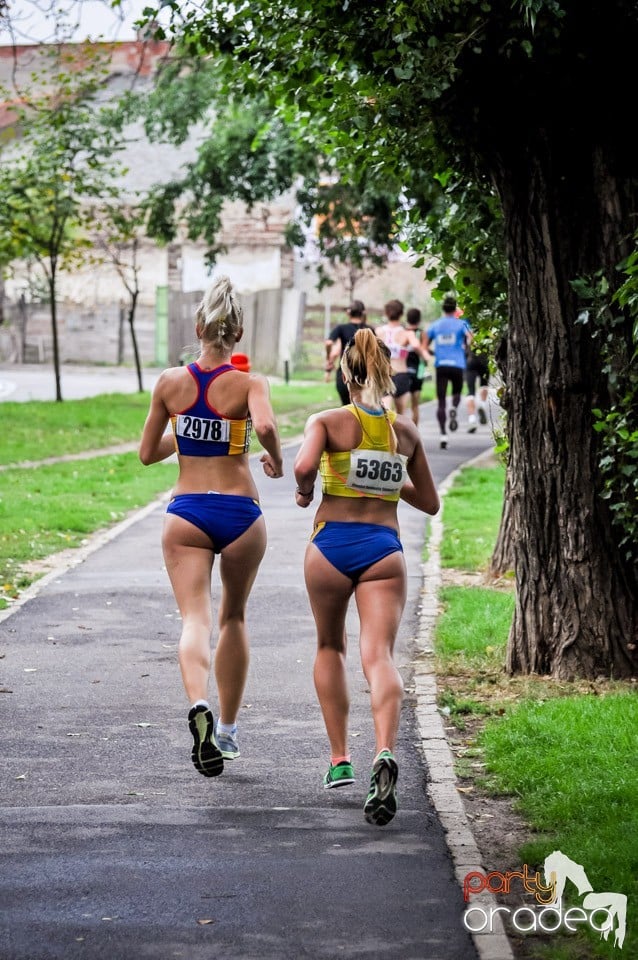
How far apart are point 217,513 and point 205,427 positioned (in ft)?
1.13

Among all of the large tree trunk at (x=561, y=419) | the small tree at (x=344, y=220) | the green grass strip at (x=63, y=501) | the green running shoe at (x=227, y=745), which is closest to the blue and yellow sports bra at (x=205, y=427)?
the green running shoe at (x=227, y=745)

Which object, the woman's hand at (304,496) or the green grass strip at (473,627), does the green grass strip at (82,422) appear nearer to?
the green grass strip at (473,627)

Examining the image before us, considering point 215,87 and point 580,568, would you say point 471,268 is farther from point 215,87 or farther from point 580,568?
point 215,87

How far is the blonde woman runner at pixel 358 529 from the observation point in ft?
18.3

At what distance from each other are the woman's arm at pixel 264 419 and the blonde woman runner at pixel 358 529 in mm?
226

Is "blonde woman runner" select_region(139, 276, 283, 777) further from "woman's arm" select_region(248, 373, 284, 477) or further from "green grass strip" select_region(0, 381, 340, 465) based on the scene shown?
"green grass strip" select_region(0, 381, 340, 465)

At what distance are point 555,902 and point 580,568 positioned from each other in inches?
132

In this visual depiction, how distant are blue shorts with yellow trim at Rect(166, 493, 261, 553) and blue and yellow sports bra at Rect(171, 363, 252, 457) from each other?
0.18 m

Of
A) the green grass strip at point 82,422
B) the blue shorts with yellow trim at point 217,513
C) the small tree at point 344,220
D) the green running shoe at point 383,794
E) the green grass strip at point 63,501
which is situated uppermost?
the small tree at point 344,220

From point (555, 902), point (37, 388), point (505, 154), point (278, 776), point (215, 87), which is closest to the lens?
point (555, 902)

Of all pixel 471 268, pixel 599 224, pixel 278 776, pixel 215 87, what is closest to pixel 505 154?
pixel 599 224

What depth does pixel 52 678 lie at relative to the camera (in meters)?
7.96

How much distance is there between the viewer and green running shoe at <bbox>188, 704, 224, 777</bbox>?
215 inches

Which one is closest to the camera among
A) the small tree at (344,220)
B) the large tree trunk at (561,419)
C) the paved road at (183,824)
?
the paved road at (183,824)
